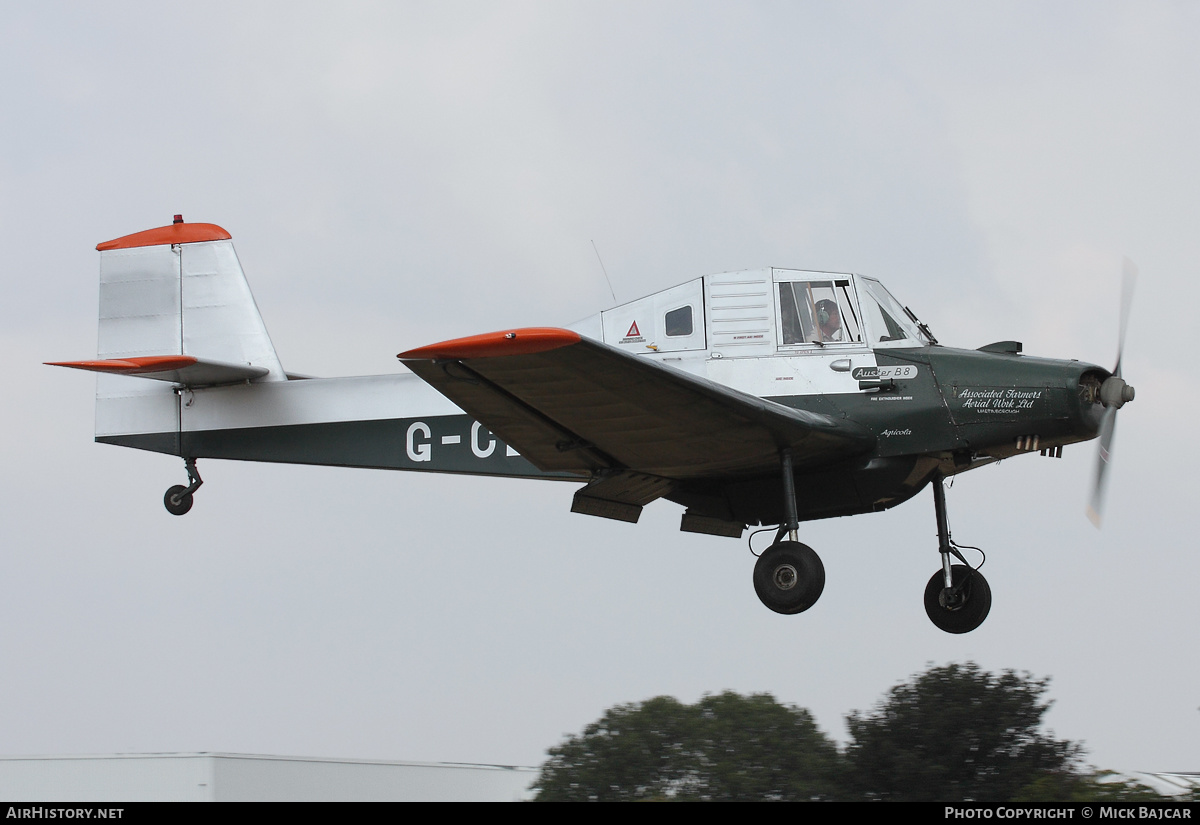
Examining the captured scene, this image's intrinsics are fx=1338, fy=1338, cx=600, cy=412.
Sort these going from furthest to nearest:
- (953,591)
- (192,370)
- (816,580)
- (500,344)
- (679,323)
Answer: (192,370)
(953,591)
(679,323)
(816,580)
(500,344)

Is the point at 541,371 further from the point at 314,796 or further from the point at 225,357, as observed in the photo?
the point at 314,796

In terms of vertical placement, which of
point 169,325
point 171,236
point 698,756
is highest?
point 171,236

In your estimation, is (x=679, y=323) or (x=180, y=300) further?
(x=180, y=300)

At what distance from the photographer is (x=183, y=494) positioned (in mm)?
14258

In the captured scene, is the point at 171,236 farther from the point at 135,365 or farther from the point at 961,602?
the point at 961,602

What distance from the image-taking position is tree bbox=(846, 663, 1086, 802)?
1103 inches

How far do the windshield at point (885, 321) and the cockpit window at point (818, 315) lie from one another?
137 millimetres

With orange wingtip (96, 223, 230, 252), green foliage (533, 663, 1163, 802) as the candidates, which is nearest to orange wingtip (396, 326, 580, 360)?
orange wingtip (96, 223, 230, 252)

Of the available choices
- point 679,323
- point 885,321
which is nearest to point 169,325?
point 679,323

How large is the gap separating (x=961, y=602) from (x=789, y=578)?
89.9 inches

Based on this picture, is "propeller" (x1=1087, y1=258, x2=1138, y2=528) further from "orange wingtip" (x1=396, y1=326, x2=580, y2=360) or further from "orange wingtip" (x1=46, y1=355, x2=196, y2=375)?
"orange wingtip" (x1=46, y1=355, x2=196, y2=375)

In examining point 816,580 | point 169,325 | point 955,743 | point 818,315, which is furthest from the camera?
point 955,743

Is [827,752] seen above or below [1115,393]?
below
